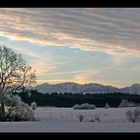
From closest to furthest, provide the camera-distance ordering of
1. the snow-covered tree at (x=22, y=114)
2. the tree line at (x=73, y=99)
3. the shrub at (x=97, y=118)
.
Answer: the shrub at (x=97, y=118) → the tree line at (x=73, y=99) → the snow-covered tree at (x=22, y=114)

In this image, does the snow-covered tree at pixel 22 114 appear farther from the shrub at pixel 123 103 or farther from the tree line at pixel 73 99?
the shrub at pixel 123 103

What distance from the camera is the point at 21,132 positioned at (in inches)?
71.3

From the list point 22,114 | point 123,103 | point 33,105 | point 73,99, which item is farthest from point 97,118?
point 22,114

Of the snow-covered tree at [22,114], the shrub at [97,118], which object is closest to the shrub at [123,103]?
the shrub at [97,118]

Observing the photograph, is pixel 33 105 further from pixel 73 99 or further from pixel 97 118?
pixel 97 118

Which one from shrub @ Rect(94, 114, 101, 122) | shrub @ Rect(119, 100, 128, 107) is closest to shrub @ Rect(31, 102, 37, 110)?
shrub @ Rect(94, 114, 101, 122)

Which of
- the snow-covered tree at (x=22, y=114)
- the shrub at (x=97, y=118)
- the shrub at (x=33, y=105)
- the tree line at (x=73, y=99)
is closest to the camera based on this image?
the shrub at (x=97, y=118)

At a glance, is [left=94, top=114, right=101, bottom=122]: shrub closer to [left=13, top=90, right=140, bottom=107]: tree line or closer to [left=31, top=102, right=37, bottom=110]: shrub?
[left=13, top=90, right=140, bottom=107]: tree line

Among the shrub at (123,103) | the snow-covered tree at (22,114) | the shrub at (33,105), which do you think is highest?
the shrub at (123,103)

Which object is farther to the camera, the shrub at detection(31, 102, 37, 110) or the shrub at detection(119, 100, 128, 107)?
the shrub at detection(31, 102, 37, 110)

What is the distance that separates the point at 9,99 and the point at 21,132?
3291 millimetres
